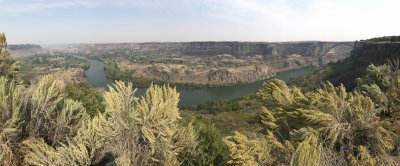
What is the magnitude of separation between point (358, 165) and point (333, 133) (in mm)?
2640

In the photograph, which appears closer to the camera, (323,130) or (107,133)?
(107,133)

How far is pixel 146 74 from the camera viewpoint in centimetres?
18062

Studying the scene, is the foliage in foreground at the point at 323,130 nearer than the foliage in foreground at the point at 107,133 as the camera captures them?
Yes

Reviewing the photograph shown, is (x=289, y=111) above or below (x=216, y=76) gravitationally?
above

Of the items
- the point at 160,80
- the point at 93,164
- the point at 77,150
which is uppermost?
the point at 77,150

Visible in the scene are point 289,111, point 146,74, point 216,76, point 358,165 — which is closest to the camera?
point 358,165

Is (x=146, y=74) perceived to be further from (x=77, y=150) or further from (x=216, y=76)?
(x=77, y=150)

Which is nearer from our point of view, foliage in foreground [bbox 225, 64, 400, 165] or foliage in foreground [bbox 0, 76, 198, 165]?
foliage in foreground [bbox 225, 64, 400, 165]

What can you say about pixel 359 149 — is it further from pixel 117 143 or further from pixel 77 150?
pixel 77 150

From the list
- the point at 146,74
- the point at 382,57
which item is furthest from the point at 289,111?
the point at 146,74

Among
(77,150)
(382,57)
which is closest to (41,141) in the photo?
(77,150)

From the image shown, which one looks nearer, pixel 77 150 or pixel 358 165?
pixel 358 165

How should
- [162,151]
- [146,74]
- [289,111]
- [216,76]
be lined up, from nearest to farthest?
[162,151] < [289,111] < [216,76] < [146,74]

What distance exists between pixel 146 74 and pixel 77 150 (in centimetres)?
16166
